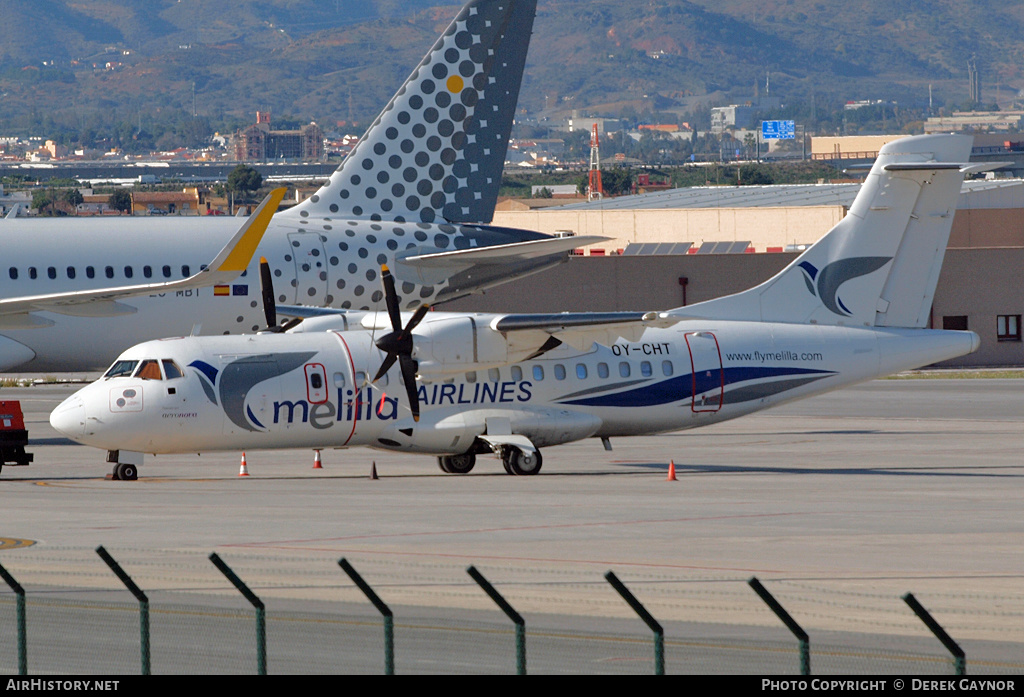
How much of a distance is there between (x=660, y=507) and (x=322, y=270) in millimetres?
18420

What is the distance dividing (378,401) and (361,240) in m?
10.6

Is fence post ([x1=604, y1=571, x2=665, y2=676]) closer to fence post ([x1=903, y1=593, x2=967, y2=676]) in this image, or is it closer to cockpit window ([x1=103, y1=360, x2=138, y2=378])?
fence post ([x1=903, y1=593, x2=967, y2=676])

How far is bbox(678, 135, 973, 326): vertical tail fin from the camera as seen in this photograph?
120ft

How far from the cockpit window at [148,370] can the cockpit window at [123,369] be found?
0.56 ft

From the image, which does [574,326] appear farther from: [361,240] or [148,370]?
[361,240]

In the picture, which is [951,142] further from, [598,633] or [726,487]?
[598,633]

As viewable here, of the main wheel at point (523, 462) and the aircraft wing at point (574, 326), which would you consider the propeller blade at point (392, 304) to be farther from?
the main wheel at point (523, 462)

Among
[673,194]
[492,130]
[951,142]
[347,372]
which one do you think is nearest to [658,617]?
[347,372]

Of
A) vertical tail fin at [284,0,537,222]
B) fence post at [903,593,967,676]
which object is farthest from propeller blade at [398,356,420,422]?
fence post at [903,593,967,676]

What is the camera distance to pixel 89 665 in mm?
13203

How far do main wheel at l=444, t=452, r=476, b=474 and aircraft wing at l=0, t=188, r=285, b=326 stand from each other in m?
6.39

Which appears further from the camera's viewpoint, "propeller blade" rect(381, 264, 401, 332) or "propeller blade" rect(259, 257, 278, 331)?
"propeller blade" rect(259, 257, 278, 331)

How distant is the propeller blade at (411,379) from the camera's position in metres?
31.5

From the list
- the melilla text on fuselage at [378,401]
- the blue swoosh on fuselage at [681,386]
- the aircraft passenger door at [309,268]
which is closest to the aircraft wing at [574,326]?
the melilla text on fuselage at [378,401]
